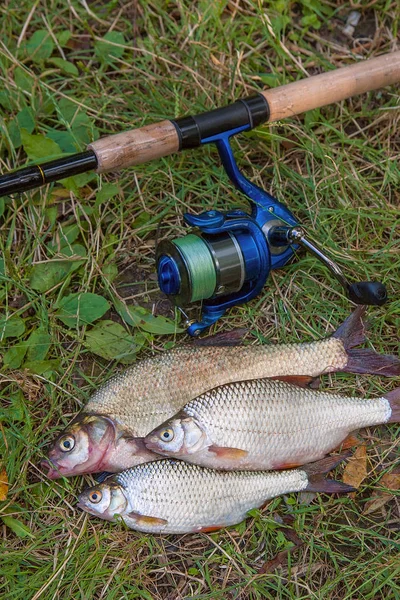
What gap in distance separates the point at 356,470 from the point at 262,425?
22.0 inches

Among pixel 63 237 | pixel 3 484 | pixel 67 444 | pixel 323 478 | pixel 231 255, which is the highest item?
pixel 63 237

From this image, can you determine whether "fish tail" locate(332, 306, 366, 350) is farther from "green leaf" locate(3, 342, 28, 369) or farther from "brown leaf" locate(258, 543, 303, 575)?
"green leaf" locate(3, 342, 28, 369)

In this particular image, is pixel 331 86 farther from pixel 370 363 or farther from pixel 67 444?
pixel 67 444

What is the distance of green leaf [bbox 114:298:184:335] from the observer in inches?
145

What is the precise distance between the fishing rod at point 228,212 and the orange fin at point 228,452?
0.62m

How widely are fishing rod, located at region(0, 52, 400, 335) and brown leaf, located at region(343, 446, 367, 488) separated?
72cm

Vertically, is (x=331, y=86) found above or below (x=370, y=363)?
above

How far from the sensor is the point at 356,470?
3488 mm

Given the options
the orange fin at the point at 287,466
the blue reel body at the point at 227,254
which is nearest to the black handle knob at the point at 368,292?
the blue reel body at the point at 227,254

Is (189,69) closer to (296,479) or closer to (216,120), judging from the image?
(216,120)

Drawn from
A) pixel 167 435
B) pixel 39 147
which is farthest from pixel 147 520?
pixel 39 147

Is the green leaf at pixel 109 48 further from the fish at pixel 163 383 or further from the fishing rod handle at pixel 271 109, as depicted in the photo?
the fish at pixel 163 383

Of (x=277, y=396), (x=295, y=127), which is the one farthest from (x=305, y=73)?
(x=277, y=396)

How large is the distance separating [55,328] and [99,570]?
3.77ft
